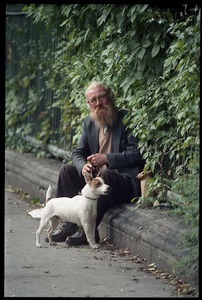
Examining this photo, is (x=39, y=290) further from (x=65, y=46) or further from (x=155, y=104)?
(x=65, y=46)

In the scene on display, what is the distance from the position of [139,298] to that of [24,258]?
6.31 feet

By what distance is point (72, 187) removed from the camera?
862cm

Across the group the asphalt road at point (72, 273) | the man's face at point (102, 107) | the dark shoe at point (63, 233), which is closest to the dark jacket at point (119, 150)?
the man's face at point (102, 107)

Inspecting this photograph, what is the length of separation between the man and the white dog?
0.42 ft

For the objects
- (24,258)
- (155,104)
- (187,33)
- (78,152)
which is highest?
(187,33)

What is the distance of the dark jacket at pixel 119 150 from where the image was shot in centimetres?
829

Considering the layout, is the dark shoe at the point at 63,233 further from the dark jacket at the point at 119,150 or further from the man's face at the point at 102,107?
the man's face at the point at 102,107

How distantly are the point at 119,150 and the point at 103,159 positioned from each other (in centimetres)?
21

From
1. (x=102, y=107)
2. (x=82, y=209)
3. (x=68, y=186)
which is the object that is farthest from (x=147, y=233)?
(x=102, y=107)

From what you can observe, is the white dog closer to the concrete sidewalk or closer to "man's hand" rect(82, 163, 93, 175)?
"man's hand" rect(82, 163, 93, 175)

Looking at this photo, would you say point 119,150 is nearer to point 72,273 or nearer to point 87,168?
point 87,168

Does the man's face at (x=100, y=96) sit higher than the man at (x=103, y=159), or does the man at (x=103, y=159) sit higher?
the man's face at (x=100, y=96)

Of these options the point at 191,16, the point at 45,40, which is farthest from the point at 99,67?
the point at 45,40

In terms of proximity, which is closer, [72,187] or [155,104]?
[155,104]
